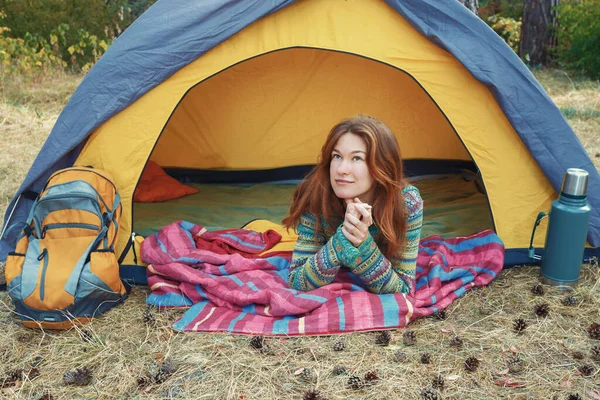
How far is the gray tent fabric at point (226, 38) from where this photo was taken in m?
2.29

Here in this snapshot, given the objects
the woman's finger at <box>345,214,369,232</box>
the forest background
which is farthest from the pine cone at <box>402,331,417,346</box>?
the forest background

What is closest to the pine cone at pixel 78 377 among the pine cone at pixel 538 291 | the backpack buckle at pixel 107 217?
the backpack buckle at pixel 107 217

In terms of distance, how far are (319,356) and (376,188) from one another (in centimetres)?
62

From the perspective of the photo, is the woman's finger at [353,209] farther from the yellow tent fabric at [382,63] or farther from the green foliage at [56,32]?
the green foliage at [56,32]

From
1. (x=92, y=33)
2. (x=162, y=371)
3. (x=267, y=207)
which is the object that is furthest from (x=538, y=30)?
(x=162, y=371)

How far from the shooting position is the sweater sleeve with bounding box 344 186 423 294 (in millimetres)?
2023

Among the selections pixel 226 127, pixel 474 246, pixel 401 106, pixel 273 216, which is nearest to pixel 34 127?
pixel 226 127

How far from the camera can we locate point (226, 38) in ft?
7.53

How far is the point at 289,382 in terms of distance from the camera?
177cm

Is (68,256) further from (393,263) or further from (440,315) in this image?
(440,315)

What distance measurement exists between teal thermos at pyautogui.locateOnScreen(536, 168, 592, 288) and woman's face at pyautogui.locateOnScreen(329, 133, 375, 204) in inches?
29.8

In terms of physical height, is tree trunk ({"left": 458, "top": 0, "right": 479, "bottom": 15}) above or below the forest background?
above

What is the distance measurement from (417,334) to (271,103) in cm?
186

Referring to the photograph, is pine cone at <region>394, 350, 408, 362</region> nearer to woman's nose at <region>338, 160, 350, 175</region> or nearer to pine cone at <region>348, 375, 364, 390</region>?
pine cone at <region>348, 375, 364, 390</region>
